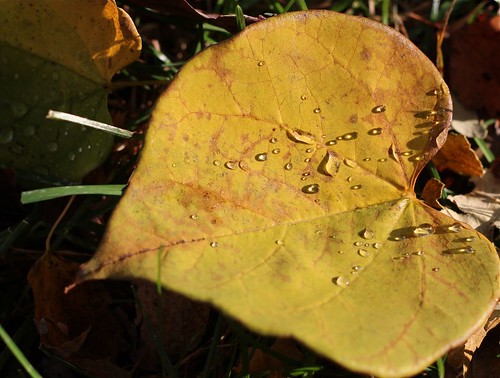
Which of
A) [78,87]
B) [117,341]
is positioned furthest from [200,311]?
[78,87]

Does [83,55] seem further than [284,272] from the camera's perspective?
Yes

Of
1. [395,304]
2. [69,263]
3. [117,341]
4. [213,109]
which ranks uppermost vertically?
[213,109]

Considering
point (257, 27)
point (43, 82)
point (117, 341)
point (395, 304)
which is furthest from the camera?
point (117, 341)

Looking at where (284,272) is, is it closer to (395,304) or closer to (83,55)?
(395,304)

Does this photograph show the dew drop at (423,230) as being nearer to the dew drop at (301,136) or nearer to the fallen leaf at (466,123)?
the dew drop at (301,136)

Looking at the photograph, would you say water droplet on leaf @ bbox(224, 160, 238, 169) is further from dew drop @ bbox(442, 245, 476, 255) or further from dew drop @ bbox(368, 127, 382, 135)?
dew drop @ bbox(442, 245, 476, 255)

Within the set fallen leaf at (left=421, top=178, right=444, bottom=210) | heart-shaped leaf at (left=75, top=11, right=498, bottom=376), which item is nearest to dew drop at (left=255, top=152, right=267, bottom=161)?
heart-shaped leaf at (left=75, top=11, right=498, bottom=376)

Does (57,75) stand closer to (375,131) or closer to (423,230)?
(375,131)
